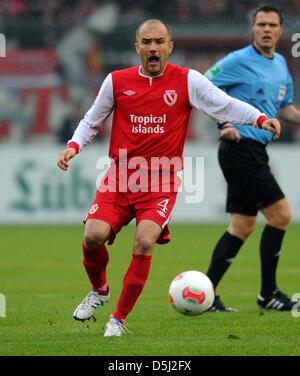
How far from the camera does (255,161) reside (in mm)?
8852

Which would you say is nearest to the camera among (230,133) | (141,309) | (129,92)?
(129,92)

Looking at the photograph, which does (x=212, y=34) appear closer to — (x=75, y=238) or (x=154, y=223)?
(x=75, y=238)

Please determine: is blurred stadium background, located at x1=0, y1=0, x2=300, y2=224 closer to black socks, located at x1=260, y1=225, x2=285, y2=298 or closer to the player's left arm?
the player's left arm

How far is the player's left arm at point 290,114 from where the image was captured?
9.17m

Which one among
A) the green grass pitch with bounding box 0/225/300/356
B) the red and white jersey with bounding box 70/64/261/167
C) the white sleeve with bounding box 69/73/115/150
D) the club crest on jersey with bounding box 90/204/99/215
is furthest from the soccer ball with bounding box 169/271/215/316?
the white sleeve with bounding box 69/73/115/150

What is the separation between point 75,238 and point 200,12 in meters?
9.30

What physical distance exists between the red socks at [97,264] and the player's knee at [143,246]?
12.9 inches

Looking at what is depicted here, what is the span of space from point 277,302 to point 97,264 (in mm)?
2123

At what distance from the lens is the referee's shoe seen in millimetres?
Answer: 8719

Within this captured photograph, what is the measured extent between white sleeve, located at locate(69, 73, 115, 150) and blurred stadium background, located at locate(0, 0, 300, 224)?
11.3 meters

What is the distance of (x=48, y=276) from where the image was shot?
11492mm

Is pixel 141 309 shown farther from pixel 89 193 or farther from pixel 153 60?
pixel 89 193

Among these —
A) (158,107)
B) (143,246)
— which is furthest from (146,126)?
(143,246)

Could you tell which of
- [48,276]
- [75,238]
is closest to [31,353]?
[48,276]
